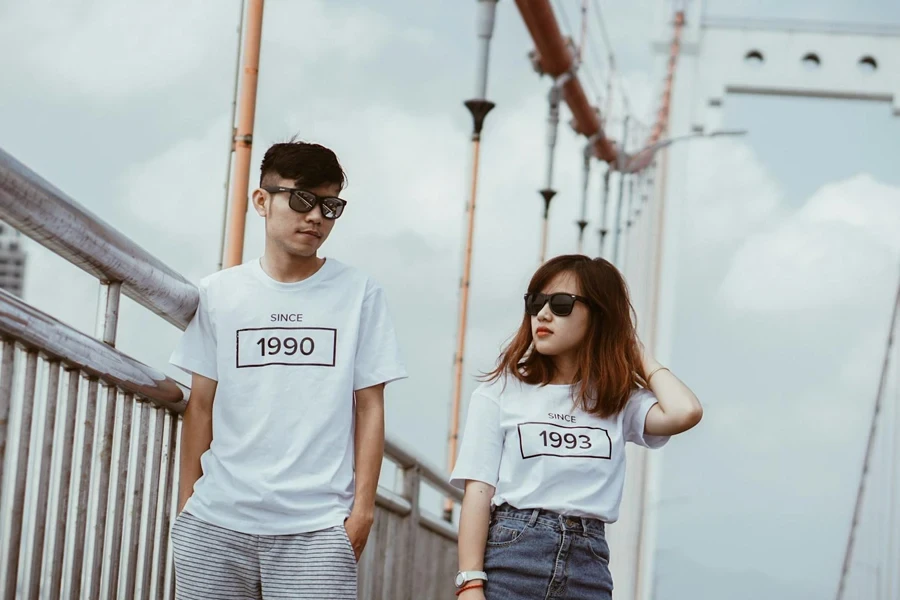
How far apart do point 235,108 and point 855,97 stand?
1953 centimetres

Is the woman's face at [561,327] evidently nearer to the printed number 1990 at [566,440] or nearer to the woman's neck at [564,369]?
the woman's neck at [564,369]

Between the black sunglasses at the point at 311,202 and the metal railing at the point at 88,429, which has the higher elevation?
the black sunglasses at the point at 311,202

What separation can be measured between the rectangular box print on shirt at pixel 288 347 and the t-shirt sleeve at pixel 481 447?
31cm

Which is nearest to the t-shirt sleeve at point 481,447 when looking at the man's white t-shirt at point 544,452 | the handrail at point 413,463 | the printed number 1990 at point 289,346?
the man's white t-shirt at point 544,452

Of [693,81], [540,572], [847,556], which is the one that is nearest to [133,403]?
[540,572]

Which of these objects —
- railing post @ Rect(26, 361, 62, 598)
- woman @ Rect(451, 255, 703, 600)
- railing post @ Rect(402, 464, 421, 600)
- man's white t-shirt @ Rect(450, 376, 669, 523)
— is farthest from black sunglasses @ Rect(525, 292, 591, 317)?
railing post @ Rect(402, 464, 421, 600)

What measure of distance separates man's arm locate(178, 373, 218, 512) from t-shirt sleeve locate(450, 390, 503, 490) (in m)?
0.40

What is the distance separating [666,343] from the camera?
67.5 ft

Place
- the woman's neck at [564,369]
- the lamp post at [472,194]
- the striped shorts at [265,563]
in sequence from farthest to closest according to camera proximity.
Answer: the lamp post at [472,194]
the woman's neck at [564,369]
the striped shorts at [265,563]

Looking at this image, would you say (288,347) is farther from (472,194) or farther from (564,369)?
(472,194)

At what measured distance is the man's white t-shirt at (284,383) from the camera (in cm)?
198

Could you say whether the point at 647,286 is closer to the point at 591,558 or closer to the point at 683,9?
the point at 683,9

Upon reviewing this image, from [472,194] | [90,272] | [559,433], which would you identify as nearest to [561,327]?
[559,433]

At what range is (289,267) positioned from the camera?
2.13 metres
